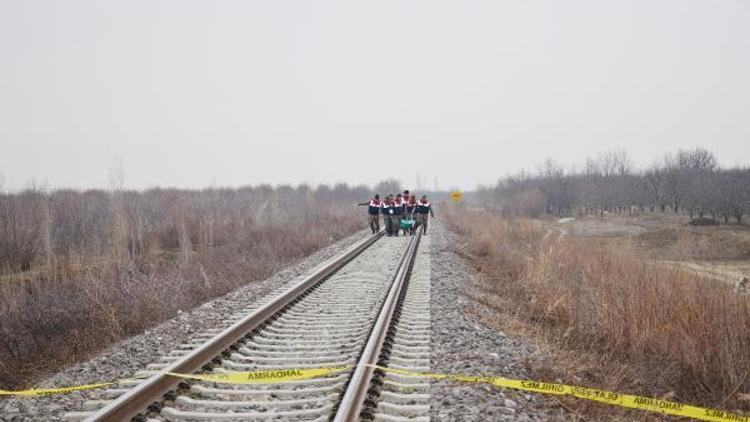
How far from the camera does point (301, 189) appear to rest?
2288 inches

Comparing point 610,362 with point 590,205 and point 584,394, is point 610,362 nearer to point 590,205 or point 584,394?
point 584,394

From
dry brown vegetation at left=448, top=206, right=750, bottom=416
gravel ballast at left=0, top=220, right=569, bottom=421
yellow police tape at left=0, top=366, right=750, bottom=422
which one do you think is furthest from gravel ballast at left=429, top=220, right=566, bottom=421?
dry brown vegetation at left=448, top=206, right=750, bottom=416

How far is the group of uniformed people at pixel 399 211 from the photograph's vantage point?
2288cm

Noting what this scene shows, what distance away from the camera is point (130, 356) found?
6539mm

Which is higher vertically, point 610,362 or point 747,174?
point 747,174

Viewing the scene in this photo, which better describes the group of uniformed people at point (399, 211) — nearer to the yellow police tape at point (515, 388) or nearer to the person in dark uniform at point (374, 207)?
the person in dark uniform at point (374, 207)

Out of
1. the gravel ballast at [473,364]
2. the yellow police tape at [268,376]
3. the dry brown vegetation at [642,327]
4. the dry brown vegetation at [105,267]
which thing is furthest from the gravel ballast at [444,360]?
the yellow police tape at [268,376]

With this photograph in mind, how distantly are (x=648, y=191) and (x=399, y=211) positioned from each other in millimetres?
51190

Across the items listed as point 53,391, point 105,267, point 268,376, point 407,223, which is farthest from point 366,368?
point 407,223

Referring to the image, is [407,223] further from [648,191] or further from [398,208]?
A: [648,191]

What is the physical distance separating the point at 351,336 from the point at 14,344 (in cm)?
409

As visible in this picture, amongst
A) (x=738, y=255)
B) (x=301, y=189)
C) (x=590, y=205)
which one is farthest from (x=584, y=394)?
(x=590, y=205)

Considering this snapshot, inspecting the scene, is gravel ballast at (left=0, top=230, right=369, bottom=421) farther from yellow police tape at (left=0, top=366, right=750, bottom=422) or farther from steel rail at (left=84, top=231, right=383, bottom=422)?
steel rail at (left=84, top=231, right=383, bottom=422)

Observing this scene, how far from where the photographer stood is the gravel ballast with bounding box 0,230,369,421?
4.89 metres
